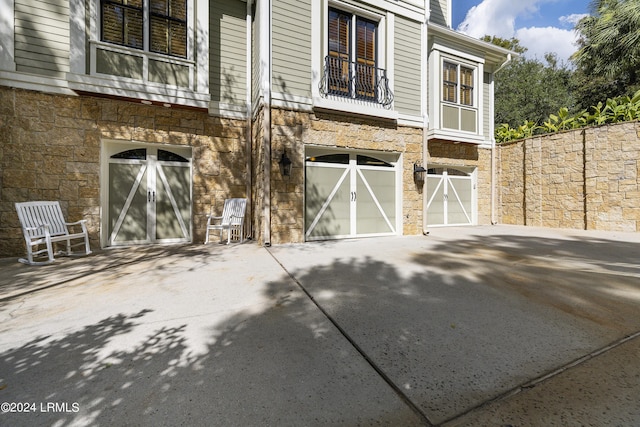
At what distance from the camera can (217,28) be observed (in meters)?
6.05

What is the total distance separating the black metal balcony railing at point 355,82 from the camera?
6.10 m

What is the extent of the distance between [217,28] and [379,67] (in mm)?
3943

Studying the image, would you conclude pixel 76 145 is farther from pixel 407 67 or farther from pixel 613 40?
pixel 613 40

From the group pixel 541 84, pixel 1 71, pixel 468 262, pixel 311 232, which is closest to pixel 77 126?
pixel 1 71

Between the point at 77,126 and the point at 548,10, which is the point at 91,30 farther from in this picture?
the point at 548,10

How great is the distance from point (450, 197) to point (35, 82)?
10798 mm

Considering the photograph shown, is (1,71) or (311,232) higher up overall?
(1,71)

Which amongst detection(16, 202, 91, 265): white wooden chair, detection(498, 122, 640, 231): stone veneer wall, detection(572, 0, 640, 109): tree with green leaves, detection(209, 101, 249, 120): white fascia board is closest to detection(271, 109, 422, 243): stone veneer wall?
detection(209, 101, 249, 120): white fascia board

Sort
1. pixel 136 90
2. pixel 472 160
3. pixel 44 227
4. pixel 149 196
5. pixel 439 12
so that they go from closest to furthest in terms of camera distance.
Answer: pixel 44 227
pixel 136 90
pixel 149 196
pixel 439 12
pixel 472 160

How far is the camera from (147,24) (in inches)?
209

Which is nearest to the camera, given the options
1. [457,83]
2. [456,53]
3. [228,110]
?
[228,110]

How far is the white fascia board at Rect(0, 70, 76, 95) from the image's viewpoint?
4684 millimetres

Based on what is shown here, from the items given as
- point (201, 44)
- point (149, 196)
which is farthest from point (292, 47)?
point (149, 196)

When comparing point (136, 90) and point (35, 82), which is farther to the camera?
point (136, 90)
